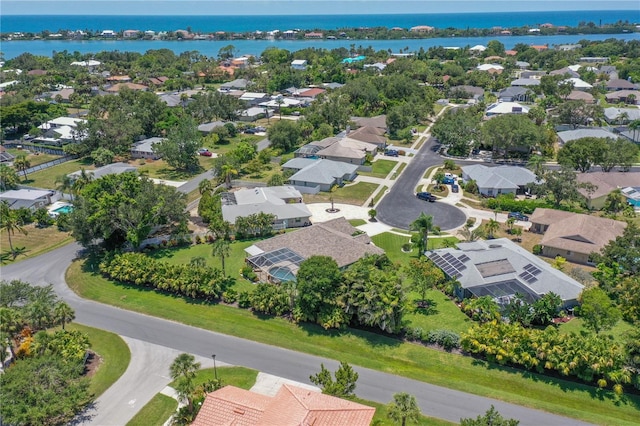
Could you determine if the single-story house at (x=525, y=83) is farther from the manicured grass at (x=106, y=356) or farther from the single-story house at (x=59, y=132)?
the manicured grass at (x=106, y=356)

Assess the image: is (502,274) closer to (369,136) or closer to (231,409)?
(231,409)

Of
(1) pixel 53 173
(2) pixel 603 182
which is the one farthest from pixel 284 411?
(1) pixel 53 173

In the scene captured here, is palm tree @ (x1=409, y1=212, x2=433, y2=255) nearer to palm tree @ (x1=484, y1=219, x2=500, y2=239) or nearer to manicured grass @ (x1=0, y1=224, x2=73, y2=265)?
palm tree @ (x1=484, y1=219, x2=500, y2=239)

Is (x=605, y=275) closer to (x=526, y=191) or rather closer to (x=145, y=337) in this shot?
(x=526, y=191)

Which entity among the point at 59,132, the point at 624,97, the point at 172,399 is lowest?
the point at 172,399

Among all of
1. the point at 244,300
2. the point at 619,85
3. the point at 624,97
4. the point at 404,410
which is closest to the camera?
the point at 404,410

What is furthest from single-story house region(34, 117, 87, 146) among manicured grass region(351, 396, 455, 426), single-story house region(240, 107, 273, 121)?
manicured grass region(351, 396, 455, 426)

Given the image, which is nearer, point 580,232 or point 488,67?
point 580,232
